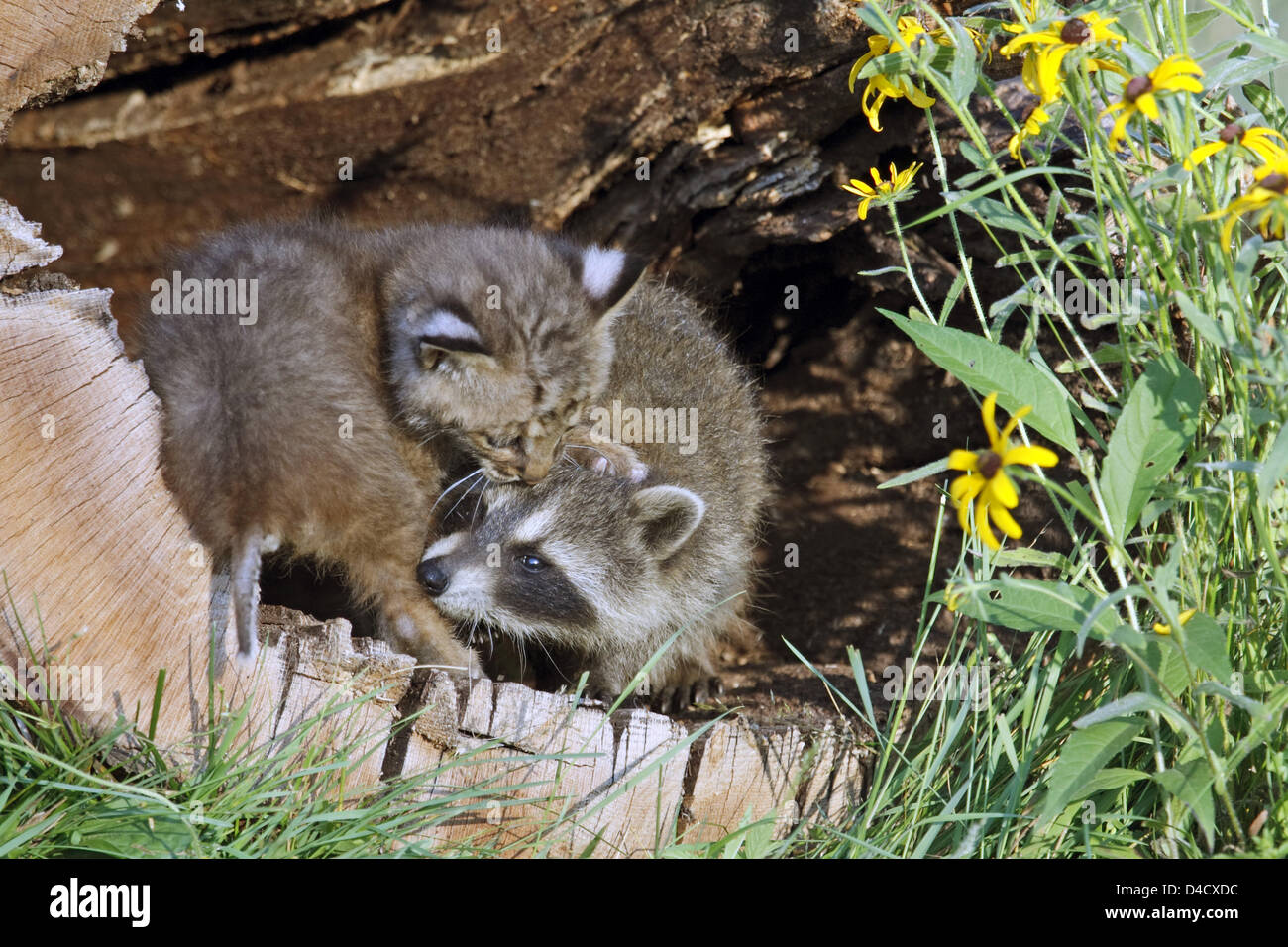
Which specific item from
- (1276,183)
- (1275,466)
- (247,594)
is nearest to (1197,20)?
(1276,183)

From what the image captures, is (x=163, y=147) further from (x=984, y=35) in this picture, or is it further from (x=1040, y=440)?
(x=1040, y=440)

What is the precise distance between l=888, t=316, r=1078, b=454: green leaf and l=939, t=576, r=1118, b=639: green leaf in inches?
14.1

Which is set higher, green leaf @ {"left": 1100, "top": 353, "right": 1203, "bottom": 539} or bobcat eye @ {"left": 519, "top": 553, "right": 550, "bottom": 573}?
green leaf @ {"left": 1100, "top": 353, "right": 1203, "bottom": 539}

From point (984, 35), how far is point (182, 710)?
2980 mm

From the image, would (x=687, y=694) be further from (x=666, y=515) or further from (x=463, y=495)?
(x=463, y=495)

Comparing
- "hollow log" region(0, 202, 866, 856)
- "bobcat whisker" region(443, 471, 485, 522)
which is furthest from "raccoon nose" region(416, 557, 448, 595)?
"hollow log" region(0, 202, 866, 856)

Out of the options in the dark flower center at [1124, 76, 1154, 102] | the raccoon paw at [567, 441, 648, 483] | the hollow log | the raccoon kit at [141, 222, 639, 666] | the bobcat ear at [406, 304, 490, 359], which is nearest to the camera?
the dark flower center at [1124, 76, 1154, 102]

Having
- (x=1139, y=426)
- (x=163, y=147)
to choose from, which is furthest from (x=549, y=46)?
(x=1139, y=426)

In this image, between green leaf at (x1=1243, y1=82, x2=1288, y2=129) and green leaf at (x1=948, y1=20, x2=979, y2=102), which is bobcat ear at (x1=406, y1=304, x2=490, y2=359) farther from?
green leaf at (x1=1243, y1=82, x2=1288, y2=129)

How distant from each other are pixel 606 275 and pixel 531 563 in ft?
3.73

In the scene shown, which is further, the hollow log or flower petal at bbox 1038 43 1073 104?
the hollow log

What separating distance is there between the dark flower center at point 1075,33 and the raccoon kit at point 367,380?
1.94m

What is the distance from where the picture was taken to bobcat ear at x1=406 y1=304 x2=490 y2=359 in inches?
142

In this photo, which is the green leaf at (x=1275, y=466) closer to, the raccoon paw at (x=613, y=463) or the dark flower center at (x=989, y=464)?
the dark flower center at (x=989, y=464)
